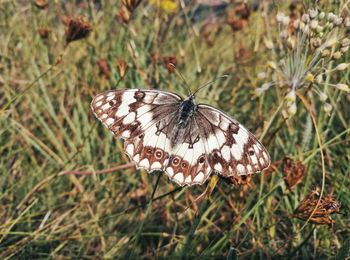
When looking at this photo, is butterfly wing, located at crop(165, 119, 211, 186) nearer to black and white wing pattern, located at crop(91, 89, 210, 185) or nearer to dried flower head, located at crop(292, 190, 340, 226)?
black and white wing pattern, located at crop(91, 89, 210, 185)

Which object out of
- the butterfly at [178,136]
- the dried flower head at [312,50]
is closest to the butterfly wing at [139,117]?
the butterfly at [178,136]

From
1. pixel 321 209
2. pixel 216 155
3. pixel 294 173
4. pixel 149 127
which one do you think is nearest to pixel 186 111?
pixel 149 127

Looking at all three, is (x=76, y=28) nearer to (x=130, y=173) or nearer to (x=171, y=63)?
(x=171, y=63)

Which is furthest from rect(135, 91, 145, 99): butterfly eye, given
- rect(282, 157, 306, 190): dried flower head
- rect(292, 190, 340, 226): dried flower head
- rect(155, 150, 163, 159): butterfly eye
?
rect(292, 190, 340, 226): dried flower head

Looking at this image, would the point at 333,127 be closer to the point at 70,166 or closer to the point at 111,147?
the point at 111,147

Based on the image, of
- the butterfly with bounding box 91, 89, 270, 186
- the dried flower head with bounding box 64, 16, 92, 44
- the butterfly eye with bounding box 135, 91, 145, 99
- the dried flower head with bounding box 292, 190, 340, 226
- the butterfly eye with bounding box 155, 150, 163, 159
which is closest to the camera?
the dried flower head with bounding box 292, 190, 340, 226

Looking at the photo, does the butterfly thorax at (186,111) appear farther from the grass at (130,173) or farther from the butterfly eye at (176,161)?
the grass at (130,173)

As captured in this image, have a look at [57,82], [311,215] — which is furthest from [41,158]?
[311,215]
